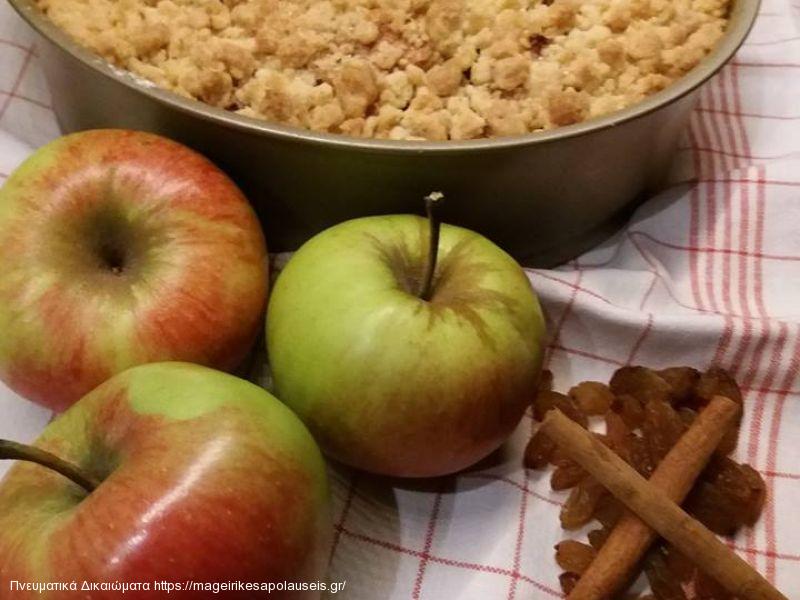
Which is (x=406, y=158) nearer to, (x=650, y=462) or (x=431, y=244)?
(x=431, y=244)

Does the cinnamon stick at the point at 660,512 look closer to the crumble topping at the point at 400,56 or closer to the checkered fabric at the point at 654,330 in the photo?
the checkered fabric at the point at 654,330

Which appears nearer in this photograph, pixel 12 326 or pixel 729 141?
pixel 12 326

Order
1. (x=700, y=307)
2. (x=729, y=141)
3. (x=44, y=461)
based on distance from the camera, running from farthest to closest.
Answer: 1. (x=729, y=141)
2. (x=700, y=307)
3. (x=44, y=461)

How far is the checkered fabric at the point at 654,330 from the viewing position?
62 centimetres

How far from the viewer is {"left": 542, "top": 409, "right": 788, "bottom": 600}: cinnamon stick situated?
1.89ft

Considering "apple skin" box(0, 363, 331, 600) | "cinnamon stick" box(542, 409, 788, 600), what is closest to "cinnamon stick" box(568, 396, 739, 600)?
"cinnamon stick" box(542, 409, 788, 600)

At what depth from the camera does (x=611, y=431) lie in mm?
675

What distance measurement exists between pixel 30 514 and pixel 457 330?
0.25 metres

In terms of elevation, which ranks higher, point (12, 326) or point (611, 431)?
point (12, 326)

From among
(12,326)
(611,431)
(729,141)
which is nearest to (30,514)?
(12,326)

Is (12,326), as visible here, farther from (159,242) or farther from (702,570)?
(702,570)

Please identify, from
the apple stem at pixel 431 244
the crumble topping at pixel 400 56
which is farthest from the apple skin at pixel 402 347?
the crumble topping at pixel 400 56

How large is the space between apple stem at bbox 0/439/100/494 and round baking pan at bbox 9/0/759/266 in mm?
261

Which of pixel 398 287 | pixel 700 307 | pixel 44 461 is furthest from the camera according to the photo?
pixel 700 307
